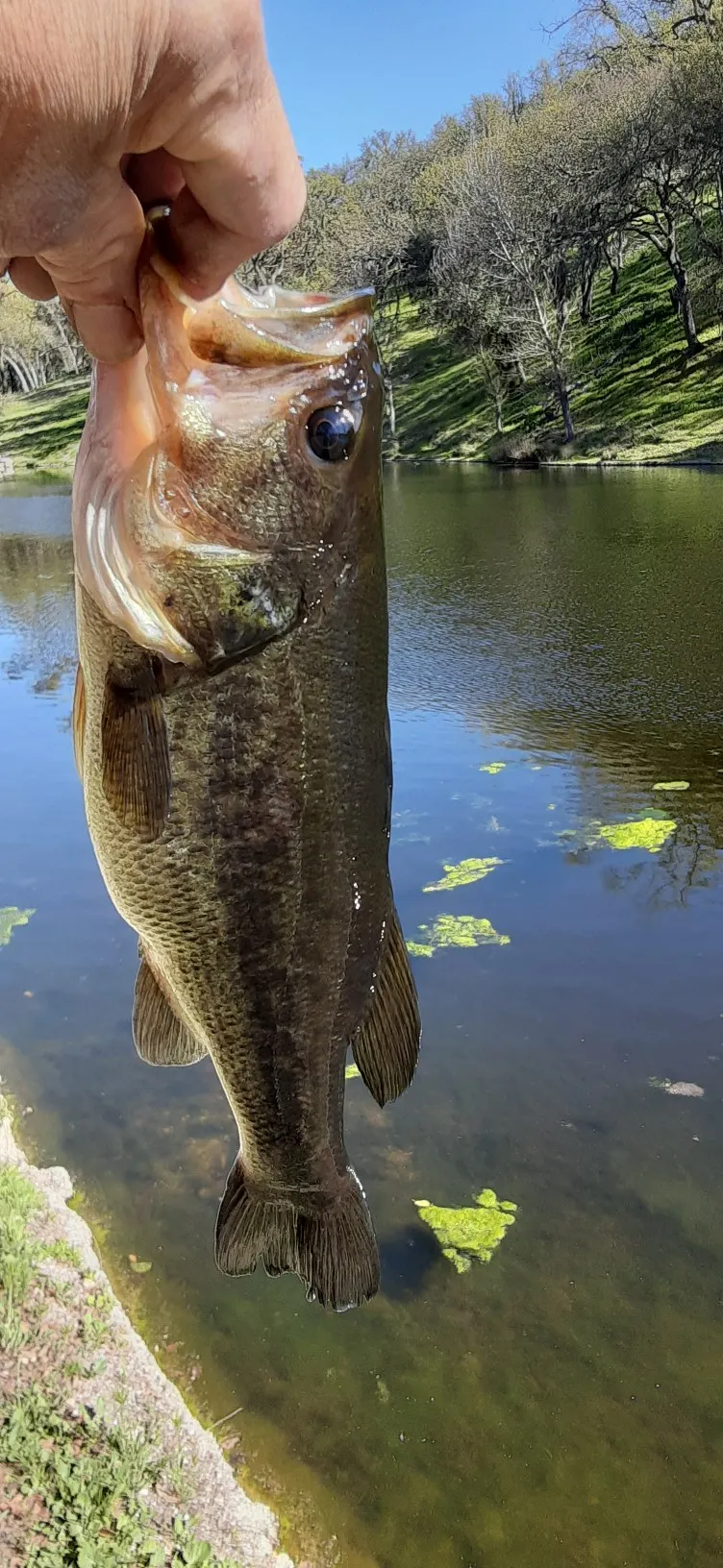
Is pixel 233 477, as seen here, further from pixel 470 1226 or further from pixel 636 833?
pixel 636 833

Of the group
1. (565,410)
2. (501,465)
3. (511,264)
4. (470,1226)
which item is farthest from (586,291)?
(470,1226)

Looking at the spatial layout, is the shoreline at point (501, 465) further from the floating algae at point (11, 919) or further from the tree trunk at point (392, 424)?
the floating algae at point (11, 919)

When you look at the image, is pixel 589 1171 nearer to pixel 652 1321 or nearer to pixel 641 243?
pixel 652 1321

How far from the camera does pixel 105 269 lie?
1.50 m

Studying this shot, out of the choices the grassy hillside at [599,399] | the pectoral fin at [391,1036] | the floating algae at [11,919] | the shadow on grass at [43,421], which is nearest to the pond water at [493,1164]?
the floating algae at [11,919]

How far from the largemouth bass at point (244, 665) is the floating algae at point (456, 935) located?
4853 mm

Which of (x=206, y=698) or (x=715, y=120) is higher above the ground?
(x=715, y=120)

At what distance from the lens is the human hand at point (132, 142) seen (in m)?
1.13

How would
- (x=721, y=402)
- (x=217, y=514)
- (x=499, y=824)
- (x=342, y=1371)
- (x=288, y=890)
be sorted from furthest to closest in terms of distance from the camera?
(x=721, y=402)
(x=499, y=824)
(x=342, y=1371)
(x=288, y=890)
(x=217, y=514)

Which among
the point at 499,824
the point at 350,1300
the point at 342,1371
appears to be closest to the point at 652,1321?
the point at 342,1371

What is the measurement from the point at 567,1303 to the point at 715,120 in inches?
1605

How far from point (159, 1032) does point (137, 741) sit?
0.84 metres

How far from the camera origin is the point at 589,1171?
531 centimetres

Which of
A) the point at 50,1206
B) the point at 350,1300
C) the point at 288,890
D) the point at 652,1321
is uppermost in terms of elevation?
the point at 288,890
